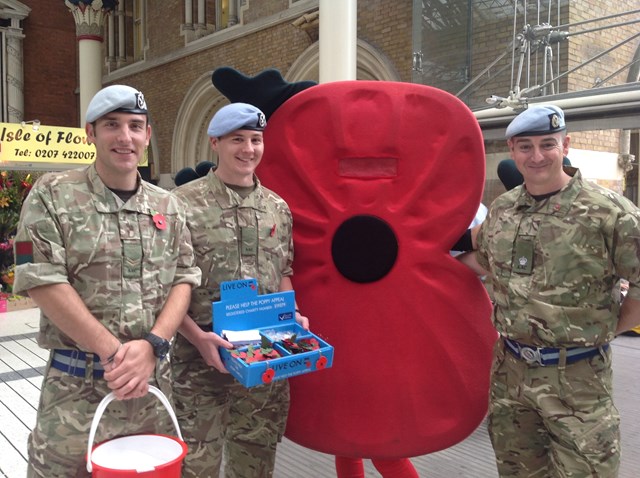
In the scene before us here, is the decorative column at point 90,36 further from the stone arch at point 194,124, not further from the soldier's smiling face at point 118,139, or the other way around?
the soldier's smiling face at point 118,139

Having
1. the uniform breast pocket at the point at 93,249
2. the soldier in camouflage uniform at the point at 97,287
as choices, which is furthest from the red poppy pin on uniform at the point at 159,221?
the uniform breast pocket at the point at 93,249

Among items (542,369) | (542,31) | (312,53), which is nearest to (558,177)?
(542,369)

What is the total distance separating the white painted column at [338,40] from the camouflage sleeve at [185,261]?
15.6 feet

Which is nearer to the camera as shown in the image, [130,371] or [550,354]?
[130,371]

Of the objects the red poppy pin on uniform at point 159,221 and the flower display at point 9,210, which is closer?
the red poppy pin on uniform at point 159,221

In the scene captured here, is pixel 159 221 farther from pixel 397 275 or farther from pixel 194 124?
pixel 194 124

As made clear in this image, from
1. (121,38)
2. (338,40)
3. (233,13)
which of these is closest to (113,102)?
(338,40)

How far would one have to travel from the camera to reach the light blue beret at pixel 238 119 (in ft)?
5.70

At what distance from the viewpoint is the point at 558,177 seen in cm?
168

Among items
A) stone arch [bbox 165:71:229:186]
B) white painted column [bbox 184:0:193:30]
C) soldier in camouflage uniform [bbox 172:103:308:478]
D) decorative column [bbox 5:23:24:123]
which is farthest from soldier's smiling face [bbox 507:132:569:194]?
decorative column [bbox 5:23:24:123]

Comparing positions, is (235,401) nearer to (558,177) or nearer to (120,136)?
(120,136)

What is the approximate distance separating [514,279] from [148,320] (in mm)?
994

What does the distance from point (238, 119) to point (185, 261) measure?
441 millimetres

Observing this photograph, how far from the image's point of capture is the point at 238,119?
1.74 m
